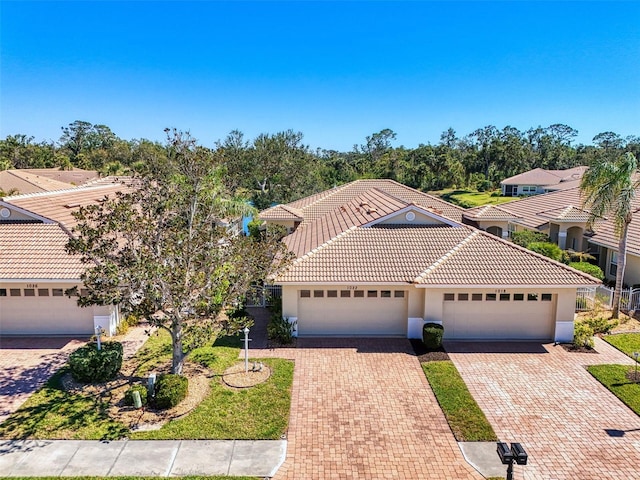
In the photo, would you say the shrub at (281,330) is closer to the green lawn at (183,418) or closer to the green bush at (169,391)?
the green lawn at (183,418)

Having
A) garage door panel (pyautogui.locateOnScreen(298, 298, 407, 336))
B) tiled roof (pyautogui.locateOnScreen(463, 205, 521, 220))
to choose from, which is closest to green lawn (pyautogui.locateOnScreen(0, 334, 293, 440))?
garage door panel (pyautogui.locateOnScreen(298, 298, 407, 336))

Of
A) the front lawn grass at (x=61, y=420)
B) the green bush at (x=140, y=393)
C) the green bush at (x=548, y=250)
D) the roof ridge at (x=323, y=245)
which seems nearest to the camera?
the front lawn grass at (x=61, y=420)

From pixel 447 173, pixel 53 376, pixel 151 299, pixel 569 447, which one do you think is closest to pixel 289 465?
pixel 151 299

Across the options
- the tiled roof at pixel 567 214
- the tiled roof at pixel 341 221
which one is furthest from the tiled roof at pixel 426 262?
the tiled roof at pixel 567 214

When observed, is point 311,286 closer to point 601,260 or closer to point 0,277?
point 0,277

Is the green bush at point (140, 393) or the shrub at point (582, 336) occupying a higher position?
the shrub at point (582, 336)

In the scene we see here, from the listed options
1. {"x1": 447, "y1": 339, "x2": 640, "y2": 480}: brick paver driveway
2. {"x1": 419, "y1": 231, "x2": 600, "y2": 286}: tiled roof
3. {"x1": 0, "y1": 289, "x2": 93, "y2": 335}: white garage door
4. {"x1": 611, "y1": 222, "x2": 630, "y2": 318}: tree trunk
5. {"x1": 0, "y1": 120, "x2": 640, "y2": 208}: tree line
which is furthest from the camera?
{"x1": 0, "y1": 120, "x2": 640, "y2": 208}: tree line

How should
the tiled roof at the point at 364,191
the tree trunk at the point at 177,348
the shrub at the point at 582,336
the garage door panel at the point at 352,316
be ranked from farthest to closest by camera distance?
the tiled roof at the point at 364,191, the garage door panel at the point at 352,316, the shrub at the point at 582,336, the tree trunk at the point at 177,348

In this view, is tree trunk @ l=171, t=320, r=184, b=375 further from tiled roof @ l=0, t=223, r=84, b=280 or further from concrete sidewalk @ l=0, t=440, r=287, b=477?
tiled roof @ l=0, t=223, r=84, b=280
